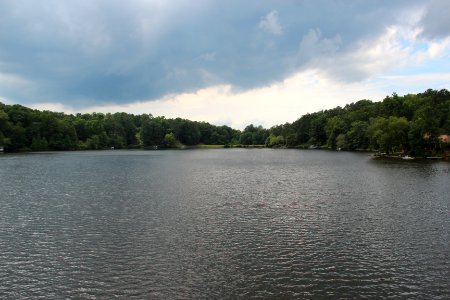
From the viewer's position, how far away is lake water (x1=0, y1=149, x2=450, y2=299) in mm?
16922

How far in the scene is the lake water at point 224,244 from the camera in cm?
1692

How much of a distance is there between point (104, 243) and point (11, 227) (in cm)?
895

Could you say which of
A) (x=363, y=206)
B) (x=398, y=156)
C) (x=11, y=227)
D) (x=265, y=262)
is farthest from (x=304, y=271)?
(x=398, y=156)

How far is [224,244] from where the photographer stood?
76.0ft

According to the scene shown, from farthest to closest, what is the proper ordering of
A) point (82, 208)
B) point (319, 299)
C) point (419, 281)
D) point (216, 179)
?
point (216, 179) → point (82, 208) → point (419, 281) → point (319, 299)

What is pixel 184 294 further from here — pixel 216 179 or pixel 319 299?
pixel 216 179

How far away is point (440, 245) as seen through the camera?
22859 mm

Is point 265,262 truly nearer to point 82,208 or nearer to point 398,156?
point 82,208

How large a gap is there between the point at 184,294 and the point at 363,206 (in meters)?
24.1

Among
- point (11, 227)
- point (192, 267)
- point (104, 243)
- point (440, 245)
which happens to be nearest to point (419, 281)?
point (440, 245)

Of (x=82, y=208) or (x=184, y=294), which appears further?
(x=82, y=208)

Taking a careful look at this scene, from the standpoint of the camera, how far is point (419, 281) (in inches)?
690

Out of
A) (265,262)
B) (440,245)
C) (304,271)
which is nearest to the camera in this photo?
(304,271)

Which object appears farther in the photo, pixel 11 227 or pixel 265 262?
pixel 11 227
